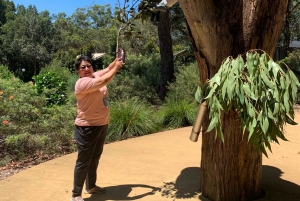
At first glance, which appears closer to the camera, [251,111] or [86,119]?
[251,111]

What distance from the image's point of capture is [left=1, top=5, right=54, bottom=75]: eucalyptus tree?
29734 millimetres

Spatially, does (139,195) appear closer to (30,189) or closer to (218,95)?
(30,189)

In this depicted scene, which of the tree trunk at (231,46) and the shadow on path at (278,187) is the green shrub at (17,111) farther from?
the shadow on path at (278,187)

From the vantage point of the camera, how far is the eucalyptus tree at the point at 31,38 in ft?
97.6

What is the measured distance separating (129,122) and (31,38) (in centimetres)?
2475

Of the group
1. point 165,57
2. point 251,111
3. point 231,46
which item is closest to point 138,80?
point 165,57

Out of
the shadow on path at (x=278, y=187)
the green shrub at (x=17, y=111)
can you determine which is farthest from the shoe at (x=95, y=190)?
the green shrub at (x=17, y=111)

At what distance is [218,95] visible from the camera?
112 inches

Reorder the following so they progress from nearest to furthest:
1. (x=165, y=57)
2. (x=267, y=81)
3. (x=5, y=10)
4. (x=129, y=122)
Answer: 1. (x=267, y=81)
2. (x=129, y=122)
3. (x=165, y=57)
4. (x=5, y=10)

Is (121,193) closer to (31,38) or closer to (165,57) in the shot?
(165,57)

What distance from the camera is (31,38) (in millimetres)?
30594

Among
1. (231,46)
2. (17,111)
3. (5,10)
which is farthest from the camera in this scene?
(5,10)

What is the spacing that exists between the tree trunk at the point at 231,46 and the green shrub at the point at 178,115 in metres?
5.36

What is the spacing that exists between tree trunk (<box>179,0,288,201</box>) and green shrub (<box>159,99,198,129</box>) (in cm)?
536
